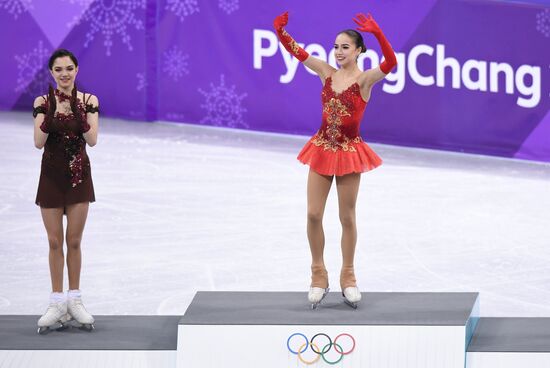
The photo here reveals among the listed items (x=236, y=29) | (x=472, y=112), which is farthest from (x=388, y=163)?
(x=236, y=29)

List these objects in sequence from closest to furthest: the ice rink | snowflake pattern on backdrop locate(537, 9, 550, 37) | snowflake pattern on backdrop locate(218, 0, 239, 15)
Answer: the ice rink, snowflake pattern on backdrop locate(537, 9, 550, 37), snowflake pattern on backdrop locate(218, 0, 239, 15)

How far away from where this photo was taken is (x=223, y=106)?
12766 mm

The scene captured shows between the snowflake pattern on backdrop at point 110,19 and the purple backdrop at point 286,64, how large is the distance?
1 cm

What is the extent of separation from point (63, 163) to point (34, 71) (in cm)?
802

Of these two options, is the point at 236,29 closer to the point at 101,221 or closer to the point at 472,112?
the point at 472,112

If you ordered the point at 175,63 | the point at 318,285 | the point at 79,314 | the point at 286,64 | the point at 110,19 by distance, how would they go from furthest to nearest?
1. the point at 110,19
2. the point at 175,63
3. the point at 286,64
4. the point at 318,285
5. the point at 79,314

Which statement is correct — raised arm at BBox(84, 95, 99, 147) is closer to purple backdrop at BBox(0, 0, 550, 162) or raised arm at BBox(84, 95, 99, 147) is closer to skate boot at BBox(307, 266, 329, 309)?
skate boot at BBox(307, 266, 329, 309)

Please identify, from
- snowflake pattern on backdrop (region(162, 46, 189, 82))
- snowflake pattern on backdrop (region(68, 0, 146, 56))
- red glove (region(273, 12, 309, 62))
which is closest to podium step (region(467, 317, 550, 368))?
red glove (region(273, 12, 309, 62))

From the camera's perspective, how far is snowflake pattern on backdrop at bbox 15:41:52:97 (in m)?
13.2

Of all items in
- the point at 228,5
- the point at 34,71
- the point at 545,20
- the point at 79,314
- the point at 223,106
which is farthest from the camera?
the point at 34,71

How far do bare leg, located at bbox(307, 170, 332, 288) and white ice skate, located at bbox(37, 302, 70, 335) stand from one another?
1222 millimetres

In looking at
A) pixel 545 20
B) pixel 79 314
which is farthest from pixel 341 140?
pixel 545 20

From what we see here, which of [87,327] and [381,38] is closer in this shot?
[381,38]

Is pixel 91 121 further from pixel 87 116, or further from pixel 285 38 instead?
pixel 285 38
